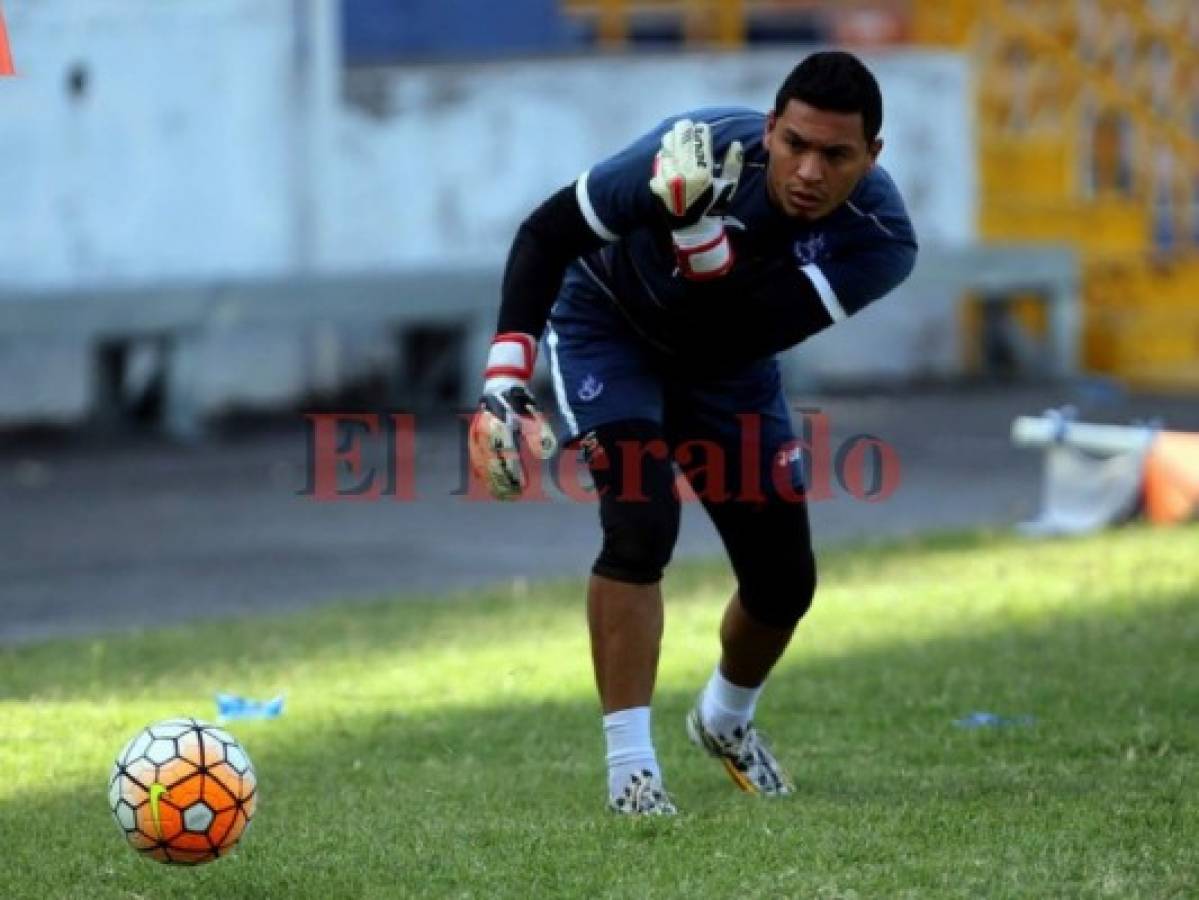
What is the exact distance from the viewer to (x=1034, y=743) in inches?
312

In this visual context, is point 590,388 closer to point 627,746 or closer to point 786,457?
point 786,457

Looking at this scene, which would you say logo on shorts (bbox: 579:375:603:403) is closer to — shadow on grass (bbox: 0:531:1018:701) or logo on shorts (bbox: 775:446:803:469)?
logo on shorts (bbox: 775:446:803:469)

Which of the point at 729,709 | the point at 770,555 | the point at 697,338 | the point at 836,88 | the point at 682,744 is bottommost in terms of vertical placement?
the point at 682,744

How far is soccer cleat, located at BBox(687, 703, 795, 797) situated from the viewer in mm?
7305

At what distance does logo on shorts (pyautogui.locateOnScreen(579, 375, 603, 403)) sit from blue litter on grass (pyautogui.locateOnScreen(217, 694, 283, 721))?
2.23m

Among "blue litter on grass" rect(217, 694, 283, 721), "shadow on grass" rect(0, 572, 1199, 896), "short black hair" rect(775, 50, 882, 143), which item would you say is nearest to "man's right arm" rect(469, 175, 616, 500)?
"short black hair" rect(775, 50, 882, 143)

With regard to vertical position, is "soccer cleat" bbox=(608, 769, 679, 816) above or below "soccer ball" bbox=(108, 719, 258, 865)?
below

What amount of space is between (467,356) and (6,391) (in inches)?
133

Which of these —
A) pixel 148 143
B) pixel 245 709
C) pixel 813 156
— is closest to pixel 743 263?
pixel 813 156

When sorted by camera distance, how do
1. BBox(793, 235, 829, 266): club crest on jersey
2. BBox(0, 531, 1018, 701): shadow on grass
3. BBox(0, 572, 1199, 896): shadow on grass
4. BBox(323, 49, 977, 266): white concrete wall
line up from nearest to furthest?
BBox(0, 572, 1199, 896): shadow on grass → BBox(793, 235, 829, 266): club crest on jersey → BBox(0, 531, 1018, 701): shadow on grass → BBox(323, 49, 977, 266): white concrete wall

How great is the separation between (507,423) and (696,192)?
0.72 meters

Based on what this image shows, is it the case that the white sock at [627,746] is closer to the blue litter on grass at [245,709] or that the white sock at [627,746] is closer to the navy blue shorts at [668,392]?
the navy blue shorts at [668,392]

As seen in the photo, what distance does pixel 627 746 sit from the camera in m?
6.80

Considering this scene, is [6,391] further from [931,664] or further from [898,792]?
[898,792]
